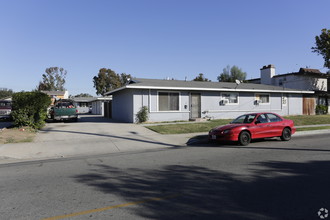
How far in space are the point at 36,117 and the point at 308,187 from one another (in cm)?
1540

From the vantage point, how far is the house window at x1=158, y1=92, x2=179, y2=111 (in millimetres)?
19703

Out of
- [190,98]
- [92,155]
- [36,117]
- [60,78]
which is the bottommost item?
[92,155]

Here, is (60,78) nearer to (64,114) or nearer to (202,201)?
(64,114)

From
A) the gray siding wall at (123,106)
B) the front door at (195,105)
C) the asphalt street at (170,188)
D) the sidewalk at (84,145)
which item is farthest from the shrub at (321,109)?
the asphalt street at (170,188)

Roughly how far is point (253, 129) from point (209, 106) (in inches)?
435

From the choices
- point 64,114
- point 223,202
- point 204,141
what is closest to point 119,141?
point 204,141

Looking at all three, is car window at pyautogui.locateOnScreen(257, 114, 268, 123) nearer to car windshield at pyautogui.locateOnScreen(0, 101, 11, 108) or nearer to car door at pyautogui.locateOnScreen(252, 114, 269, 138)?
car door at pyautogui.locateOnScreen(252, 114, 269, 138)

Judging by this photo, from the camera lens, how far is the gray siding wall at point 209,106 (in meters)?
19.2

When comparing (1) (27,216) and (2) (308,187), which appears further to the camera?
(2) (308,187)

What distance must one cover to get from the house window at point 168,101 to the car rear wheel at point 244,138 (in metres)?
10.1

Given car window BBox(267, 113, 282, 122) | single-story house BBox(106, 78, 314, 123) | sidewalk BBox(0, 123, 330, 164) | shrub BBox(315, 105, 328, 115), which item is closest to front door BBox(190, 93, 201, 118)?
single-story house BBox(106, 78, 314, 123)

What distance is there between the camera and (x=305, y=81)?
33656 millimetres

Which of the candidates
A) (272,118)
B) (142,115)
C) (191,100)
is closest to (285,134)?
(272,118)

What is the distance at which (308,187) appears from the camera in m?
4.82
